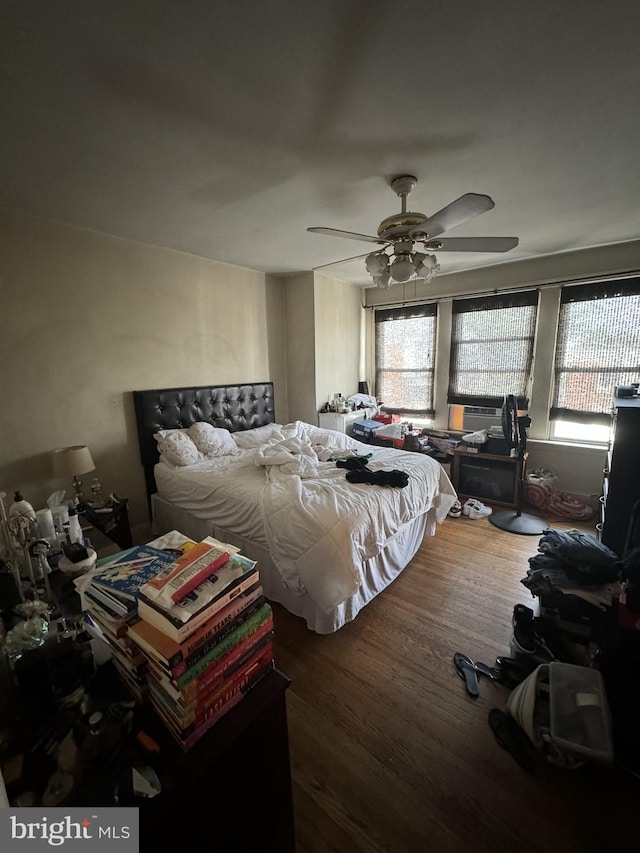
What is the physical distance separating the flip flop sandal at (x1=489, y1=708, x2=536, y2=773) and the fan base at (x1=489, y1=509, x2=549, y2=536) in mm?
1900

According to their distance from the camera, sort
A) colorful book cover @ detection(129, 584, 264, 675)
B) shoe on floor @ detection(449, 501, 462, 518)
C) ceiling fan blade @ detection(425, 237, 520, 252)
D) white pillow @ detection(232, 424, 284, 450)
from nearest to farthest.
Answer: colorful book cover @ detection(129, 584, 264, 675)
ceiling fan blade @ detection(425, 237, 520, 252)
white pillow @ detection(232, 424, 284, 450)
shoe on floor @ detection(449, 501, 462, 518)

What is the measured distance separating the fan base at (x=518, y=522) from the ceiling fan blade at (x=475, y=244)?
2380 mm

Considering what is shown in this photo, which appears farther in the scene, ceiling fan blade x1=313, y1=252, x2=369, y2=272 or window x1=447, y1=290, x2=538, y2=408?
window x1=447, y1=290, x2=538, y2=408

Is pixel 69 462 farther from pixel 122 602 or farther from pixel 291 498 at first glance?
pixel 122 602

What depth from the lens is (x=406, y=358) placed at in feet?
14.9

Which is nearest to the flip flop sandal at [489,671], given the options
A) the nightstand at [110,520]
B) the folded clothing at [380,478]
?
the folded clothing at [380,478]

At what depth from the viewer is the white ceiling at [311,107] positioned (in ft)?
3.42

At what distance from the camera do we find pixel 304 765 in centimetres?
134

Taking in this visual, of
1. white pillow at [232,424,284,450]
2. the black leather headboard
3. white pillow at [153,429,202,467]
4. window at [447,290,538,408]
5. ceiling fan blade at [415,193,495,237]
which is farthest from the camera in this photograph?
window at [447,290,538,408]

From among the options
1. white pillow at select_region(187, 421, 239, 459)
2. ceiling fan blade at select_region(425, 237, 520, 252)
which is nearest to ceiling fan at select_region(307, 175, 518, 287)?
ceiling fan blade at select_region(425, 237, 520, 252)

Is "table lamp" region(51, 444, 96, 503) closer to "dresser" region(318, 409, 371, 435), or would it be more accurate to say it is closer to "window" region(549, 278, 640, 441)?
"dresser" region(318, 409, 371, 435)

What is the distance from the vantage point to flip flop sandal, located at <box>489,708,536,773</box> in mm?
1330

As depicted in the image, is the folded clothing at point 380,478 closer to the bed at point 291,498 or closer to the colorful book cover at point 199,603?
the bed at point 291,498

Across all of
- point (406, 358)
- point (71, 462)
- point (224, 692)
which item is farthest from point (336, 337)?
point (224, 692)
